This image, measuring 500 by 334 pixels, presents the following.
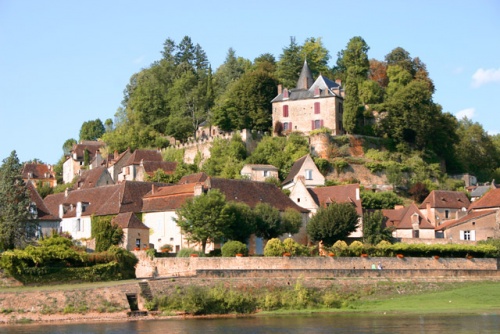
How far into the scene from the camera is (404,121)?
83.2m

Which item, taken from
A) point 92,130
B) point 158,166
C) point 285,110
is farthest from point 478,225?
point 92,130

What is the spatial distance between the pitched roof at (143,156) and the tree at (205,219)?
27419mm

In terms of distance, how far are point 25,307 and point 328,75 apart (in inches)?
2397

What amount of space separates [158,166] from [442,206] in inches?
1017

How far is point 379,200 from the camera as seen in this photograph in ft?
243

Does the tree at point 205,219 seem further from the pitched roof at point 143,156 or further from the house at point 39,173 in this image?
the house at point 39,173

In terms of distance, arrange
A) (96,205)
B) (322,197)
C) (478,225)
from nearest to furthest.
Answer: (96,205) < (478,225) < (322,197)

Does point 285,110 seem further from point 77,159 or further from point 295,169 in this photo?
point 77,159

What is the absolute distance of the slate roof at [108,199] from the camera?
65.7 meters

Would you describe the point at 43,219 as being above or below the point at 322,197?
below

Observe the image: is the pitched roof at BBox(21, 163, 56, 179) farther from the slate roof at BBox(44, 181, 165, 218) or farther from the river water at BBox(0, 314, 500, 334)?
the river water at BBox(0, 314, 500, 334)

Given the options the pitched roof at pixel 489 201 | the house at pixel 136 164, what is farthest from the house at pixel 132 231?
the pitched roof at pixel 489 201

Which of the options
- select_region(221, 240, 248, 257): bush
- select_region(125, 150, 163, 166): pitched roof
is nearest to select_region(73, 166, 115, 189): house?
select_region(125, 150, 163, 166): pitched roof

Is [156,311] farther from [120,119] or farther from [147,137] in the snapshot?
[120,119]
